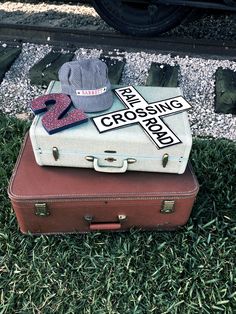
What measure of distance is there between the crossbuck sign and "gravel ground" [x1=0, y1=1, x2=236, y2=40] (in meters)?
1.96

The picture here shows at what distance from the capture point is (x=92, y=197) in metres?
2.15

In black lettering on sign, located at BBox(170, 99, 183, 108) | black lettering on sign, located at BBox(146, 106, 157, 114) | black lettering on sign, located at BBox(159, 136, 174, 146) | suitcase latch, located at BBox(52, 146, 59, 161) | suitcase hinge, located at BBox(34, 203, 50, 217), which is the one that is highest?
black lettering on sign, located at BBox(170, 99, 183, 108)

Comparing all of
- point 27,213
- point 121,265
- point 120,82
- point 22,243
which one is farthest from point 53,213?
point 120,82

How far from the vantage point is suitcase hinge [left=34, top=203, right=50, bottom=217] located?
214 centimetres

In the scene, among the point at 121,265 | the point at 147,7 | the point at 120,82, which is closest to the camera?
the point at 121,265

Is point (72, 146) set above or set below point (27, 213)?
above

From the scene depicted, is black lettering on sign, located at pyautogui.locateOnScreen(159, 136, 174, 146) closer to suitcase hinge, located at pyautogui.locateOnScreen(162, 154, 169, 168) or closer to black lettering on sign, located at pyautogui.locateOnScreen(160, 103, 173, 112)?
suitcase hinge, located at pyautogui.locateOnScreen(162, 154, 169, 168)

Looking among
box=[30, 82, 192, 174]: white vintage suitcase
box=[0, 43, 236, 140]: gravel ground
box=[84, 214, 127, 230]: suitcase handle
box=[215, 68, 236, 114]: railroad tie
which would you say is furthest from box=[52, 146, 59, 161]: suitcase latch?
box=[215, 68, 236, 114]: railroad tie

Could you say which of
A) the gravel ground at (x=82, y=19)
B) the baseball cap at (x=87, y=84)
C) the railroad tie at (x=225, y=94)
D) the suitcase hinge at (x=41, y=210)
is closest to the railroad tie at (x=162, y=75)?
the railroad tie at (x=225, y=94)

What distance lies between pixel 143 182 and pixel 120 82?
1445 mm

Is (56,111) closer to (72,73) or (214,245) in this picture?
(72,73)

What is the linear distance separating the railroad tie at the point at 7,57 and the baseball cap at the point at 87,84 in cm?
151

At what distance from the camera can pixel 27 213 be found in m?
2.20

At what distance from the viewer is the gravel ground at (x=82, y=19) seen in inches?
165
